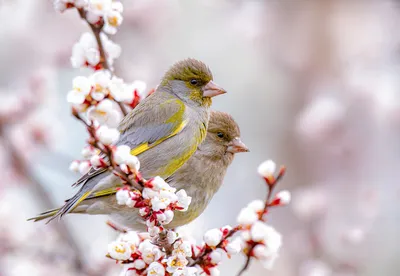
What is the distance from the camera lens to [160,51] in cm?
574

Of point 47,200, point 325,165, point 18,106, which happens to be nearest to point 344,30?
point 325,165

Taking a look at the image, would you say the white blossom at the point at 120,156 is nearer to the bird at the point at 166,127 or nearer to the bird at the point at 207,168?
the bird at the point at 166,127

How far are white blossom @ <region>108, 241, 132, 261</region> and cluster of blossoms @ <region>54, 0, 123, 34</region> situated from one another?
66 centimetres

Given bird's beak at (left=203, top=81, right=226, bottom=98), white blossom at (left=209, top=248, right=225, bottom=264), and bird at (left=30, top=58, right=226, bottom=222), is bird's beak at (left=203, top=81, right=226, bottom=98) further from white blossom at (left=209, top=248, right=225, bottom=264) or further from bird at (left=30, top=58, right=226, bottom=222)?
white blossom at (left=209, top=248, right=225, bottom=264)

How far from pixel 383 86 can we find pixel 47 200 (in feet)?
11.4

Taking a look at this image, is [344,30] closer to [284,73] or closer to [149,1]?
[284,73]

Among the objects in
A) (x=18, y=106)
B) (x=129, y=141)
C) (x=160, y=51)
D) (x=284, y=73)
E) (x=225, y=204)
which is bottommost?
(x=129, y=141)

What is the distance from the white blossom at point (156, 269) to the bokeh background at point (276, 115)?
1774 mm

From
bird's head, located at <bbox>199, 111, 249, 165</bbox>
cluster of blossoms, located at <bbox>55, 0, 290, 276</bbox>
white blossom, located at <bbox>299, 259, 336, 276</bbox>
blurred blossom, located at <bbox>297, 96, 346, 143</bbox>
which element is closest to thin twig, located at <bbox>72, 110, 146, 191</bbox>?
cluster of blossoms, located at <bbox>55, 0, 290, 276</bbox>

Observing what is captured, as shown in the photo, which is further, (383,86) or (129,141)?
(383,86)

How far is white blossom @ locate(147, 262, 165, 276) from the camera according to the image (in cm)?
185

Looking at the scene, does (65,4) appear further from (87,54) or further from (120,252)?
(120,252)

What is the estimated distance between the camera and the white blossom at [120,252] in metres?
1.92

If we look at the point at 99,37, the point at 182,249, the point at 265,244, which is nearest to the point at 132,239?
the point at 182,249
